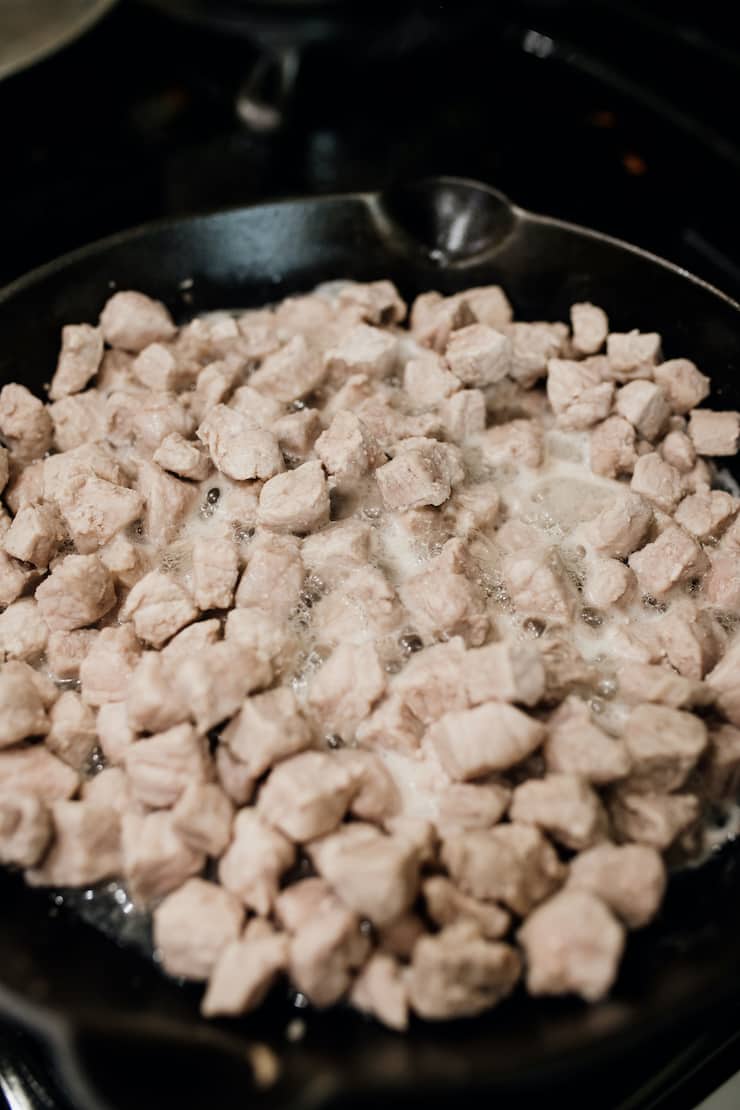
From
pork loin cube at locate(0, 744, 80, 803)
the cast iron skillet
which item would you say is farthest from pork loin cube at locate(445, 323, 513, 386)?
pork loin cube at locate(0, 744, 80, 803)

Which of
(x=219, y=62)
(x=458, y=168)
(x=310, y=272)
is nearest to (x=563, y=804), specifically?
(x=310, y=272)

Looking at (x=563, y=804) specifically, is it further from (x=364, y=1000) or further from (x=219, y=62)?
(x=219, y=62)

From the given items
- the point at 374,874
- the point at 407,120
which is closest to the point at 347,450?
the point at 374,874

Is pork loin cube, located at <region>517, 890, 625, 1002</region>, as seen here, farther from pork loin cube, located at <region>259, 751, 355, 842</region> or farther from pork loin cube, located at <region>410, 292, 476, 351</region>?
pork loin cube, located at <region>410, 292, 476, 351</region>

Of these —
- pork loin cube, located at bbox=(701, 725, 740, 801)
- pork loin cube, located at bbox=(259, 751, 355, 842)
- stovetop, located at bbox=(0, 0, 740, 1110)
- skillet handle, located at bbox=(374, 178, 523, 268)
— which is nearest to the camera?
pork loin cube, located at bbox=(259, 751, 355, 842)

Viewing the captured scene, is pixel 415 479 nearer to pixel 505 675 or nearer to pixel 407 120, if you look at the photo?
pixel 505 675

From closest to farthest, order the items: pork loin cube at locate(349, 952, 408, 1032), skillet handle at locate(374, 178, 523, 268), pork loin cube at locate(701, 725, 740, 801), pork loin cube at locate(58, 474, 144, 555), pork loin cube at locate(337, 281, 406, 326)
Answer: pork loin cube at locate(349, 952, 408, 1032)
pork loin cube at locate(701, 725, 740, 801)
pork loin cube at locate(58, 474, 144, 555)
pork loin cube at locate(337, 281, 406, 326)
skillet handle at locate(374, 178, 523, 268)
